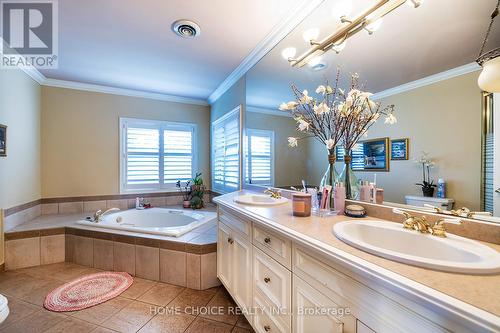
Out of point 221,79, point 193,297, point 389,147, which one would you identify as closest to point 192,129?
point 221,79

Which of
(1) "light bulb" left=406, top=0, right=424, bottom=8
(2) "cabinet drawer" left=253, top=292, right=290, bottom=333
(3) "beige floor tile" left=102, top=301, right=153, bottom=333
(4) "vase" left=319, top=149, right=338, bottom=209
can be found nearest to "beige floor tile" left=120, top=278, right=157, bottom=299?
(3) "beige floor tile" left=102, top=301, right=153, bottom=333

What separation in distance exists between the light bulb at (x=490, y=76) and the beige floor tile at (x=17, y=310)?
3083 millimetres

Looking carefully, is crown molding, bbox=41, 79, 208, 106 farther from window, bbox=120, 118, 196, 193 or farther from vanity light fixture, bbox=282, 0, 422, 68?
vanity light fixture, bbox=282, 0, 422, 68

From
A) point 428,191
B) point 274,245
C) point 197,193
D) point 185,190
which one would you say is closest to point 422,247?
point 428,191

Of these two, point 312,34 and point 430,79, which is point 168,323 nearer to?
point 430,79

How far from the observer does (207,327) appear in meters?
1.62

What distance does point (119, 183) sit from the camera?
135 inches

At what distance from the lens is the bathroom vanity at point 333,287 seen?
1.64 feet

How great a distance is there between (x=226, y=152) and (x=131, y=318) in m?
2.17

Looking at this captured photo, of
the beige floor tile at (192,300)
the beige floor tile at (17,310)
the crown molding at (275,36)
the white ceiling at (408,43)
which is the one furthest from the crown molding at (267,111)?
the beige floor tile at (17,310)

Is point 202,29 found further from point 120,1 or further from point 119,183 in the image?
point 119,183

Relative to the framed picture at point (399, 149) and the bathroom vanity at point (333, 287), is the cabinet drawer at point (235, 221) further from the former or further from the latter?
the framed picture at point (399, 149)

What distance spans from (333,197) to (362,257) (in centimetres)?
68

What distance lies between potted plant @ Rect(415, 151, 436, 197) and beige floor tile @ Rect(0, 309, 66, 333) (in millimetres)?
2551
